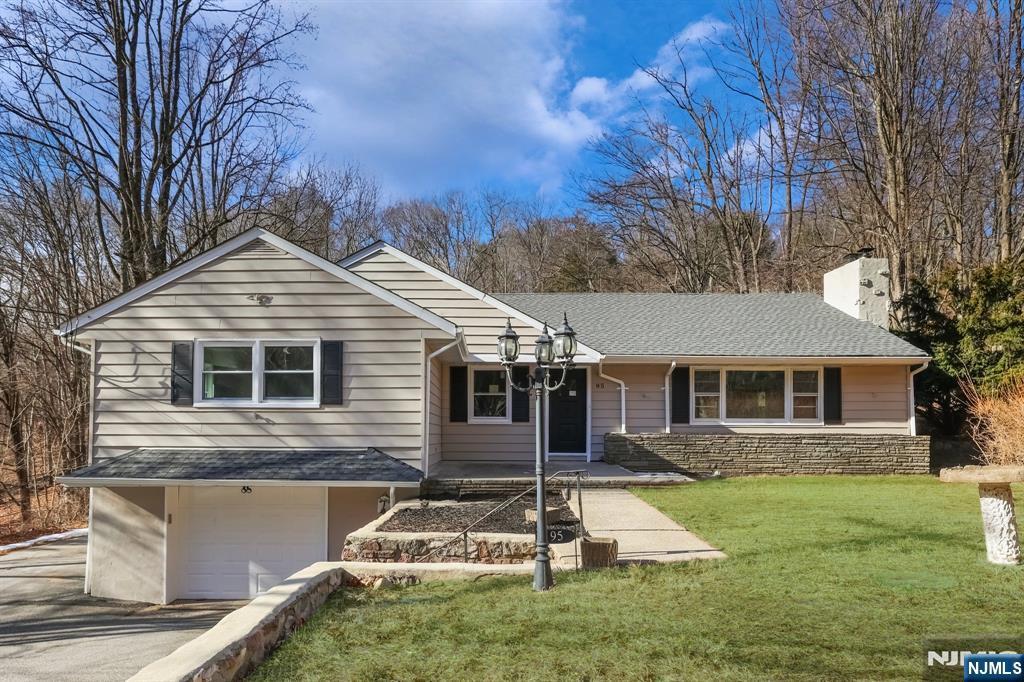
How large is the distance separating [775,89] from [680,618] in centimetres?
2493

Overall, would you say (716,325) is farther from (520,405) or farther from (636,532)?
(636,532)

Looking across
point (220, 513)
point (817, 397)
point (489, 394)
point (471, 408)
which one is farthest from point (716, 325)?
point (220, 513)

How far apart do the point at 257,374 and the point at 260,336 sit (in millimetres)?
580

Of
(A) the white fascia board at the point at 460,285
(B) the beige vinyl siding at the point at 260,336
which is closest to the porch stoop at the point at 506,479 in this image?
(B) the beige vinyl siding at the point at 260,336

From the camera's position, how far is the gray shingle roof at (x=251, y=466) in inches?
383

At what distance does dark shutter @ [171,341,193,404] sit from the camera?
1077cm

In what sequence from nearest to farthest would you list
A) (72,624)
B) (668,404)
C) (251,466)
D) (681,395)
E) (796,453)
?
(72,624), (251,466), (796,453), (668,404), (681,395)

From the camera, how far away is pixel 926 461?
46.3 ft

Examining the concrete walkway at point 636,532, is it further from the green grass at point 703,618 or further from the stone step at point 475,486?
the stone step at point 475,486

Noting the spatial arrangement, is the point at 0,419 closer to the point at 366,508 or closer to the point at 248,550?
the point at 248,550

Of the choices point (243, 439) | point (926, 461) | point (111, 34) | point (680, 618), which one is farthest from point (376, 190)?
point (680, 618)

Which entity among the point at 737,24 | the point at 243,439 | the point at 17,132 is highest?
the point at 737,24

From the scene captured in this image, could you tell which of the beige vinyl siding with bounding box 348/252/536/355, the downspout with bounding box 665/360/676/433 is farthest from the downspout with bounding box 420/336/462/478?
the downspout with bounding box 665/360/676/433

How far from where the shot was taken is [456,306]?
45.5 feet
